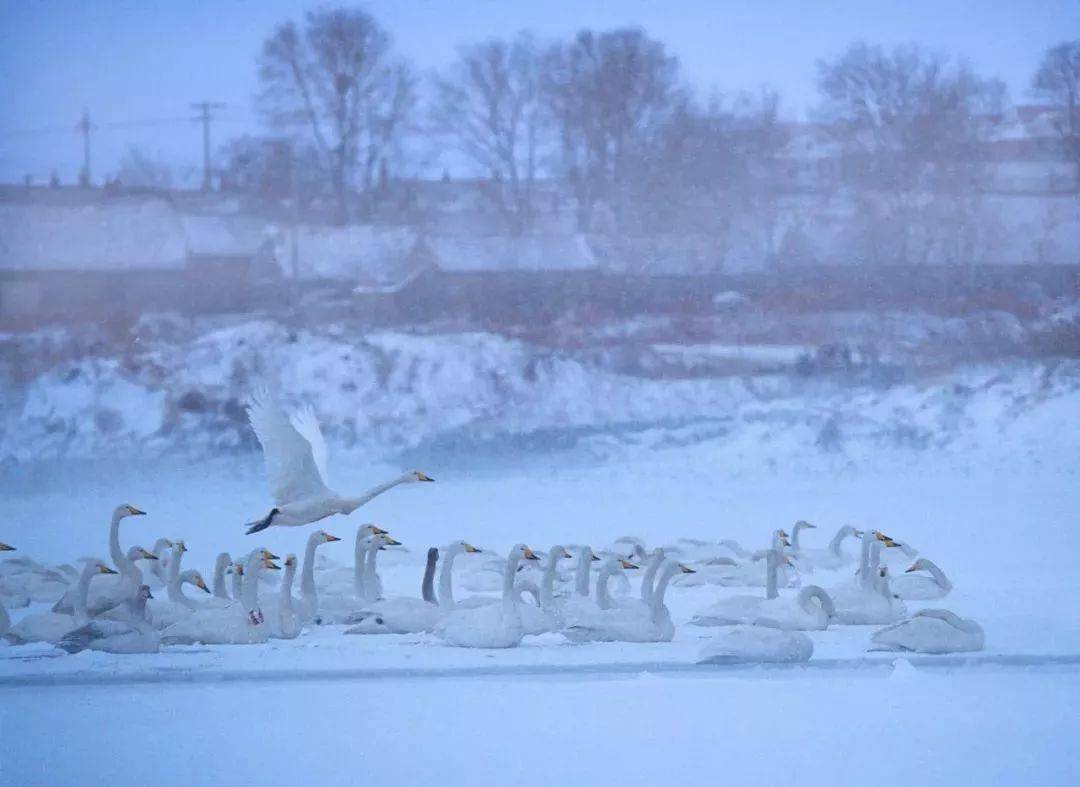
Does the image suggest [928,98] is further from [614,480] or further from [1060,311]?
[614,480]

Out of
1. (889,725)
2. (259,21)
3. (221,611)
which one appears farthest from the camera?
(259,21)

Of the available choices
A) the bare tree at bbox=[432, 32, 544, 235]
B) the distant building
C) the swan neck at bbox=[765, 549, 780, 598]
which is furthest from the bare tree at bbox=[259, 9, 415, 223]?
the swan neck at bbox=[765, 549, 780, 598]

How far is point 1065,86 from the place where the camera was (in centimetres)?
605

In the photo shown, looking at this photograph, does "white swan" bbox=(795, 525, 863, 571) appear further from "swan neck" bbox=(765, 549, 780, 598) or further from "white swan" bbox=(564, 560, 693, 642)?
"white swan" bbox=(564, 560, 693, 642)

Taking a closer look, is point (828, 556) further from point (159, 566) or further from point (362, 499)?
point (159, 566)

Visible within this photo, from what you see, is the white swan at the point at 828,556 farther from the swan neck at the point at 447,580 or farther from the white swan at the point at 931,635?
the swan neck at the point at 447,580

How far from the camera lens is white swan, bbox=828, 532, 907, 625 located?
17.6ft

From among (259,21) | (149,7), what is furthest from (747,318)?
(149,7)

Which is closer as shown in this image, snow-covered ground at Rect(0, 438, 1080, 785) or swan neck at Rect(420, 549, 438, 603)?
snow-covered ground at Rect(0, 438, 1080, 785)

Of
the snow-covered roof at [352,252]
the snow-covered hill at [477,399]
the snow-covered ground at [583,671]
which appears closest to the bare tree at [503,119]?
the snow-covered roof at [352,252]

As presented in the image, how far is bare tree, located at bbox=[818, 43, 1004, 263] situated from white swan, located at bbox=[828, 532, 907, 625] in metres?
1.46

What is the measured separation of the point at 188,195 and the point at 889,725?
355 cm

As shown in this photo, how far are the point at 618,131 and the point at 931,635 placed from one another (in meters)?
2.48

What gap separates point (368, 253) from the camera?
19.8 ft
